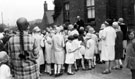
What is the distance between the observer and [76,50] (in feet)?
27.9

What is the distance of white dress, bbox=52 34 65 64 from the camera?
800cm

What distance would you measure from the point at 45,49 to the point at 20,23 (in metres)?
4.70

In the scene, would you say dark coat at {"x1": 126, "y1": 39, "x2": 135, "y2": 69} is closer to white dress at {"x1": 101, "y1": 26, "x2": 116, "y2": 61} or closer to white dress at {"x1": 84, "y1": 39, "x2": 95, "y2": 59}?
A: white dress at {"x1": 101, "y1": 26, "x2": 116, "y2": 61}

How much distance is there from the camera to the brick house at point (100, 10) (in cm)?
1281

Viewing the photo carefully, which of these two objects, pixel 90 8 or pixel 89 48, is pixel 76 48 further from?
pixel 90 8

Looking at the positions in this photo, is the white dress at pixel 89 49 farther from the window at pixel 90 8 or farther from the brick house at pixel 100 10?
the window at pixel 90 8

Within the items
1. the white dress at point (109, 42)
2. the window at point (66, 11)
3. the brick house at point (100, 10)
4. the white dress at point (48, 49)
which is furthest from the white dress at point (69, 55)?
the window at point (66, 11)

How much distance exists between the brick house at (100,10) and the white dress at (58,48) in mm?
6393

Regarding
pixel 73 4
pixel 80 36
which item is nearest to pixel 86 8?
pixel 73 4

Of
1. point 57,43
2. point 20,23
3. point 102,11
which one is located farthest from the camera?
point 102,11

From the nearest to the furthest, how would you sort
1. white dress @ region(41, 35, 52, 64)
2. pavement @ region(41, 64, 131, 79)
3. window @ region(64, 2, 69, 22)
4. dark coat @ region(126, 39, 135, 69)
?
dark coat @ region(126, 39, 135, 69)
pavement @ region(41, 64, 131, 79)
white dress @ region(41, 35, 52, 64)
window @ region(64, 2, 69, 22)

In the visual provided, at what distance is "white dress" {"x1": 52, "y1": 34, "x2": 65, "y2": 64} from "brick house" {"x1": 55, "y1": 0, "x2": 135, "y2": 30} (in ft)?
21.0

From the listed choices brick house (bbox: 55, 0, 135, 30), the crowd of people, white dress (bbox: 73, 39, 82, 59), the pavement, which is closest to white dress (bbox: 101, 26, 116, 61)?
the crowd of people

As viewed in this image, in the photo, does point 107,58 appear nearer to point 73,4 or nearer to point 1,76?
point 1,76
